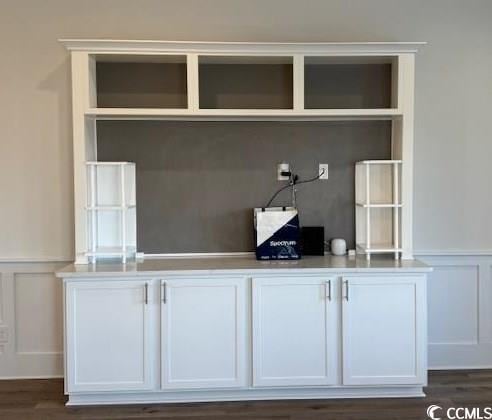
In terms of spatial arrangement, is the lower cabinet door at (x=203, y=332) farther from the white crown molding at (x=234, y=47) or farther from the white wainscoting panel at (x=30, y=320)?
the white crown molding at (x=234, y=47)

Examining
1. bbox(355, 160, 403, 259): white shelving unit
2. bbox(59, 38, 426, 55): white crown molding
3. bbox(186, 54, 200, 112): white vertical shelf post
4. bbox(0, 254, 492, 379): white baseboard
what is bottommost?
bbox(0, 254, 492, 379): white baseboard

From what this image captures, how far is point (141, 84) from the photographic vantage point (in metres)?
3.70

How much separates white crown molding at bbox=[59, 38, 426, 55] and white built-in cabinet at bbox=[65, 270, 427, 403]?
138 cm

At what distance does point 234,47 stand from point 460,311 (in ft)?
7.78

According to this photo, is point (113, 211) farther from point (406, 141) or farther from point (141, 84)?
point (406, 141)

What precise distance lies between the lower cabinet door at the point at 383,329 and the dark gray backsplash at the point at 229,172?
23.0 inches

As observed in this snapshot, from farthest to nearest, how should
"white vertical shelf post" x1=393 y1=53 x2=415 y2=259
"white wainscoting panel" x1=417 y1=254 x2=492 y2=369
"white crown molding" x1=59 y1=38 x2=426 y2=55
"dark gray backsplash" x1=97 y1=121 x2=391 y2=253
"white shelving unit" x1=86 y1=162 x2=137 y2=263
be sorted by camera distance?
"white wainscoting panel" x1=417 y1=254 x2=492 y2=369 → "dark gray backsplash" x1=97 y1=121 x2=391 y2=253 → "white shelving unit" x1=86 y1=162 x2=137 y2=263 → "white vertical shelf post" x1=393 y1=53 x2=415 y2=259 → "white crown molding" x1=59 y1=38 x2=426 y2=55

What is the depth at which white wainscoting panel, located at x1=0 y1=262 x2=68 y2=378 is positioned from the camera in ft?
12.3

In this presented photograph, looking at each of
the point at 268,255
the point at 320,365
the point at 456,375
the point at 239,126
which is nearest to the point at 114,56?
the point at 239,126

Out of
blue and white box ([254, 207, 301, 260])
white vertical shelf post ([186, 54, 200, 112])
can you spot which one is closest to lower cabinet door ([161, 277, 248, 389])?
blue and white box ([254, 207, 301, 260])

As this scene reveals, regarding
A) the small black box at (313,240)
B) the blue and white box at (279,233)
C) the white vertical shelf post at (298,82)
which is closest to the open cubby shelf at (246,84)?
the white vertical shelf post at (298,82)

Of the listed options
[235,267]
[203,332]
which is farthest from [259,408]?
[235,267]

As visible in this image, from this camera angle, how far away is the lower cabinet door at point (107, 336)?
3209 millimetres

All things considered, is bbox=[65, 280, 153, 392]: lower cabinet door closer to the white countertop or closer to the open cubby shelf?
the white countertop
